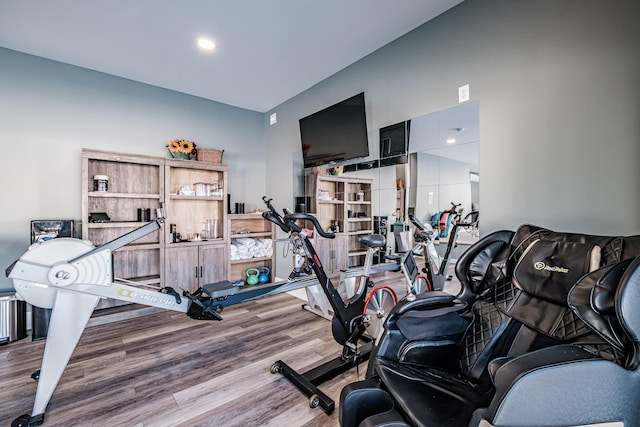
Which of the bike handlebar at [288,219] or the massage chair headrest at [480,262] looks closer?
the massage chair headrest at [480,262]

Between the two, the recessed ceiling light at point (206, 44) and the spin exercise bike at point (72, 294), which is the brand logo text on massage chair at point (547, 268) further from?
the recessed ceiling light at point (206, 44)

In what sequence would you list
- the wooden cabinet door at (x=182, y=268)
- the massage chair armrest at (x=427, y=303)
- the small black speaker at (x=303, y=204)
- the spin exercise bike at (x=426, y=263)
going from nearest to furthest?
the massage chair armrest at (x=427, y=303)
the spin exercise bike at (x=426, y=263)
the wooden cabinet door at (x=182, y=268)
the small black speaker at (x=303, y=204)

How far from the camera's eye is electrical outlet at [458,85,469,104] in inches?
88.7

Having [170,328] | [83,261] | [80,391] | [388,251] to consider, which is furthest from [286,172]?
[80,391]

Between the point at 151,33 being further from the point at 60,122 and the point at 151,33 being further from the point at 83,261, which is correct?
the point at 83,261

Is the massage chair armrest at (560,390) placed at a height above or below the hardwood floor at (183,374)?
above

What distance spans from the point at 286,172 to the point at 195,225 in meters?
1.51

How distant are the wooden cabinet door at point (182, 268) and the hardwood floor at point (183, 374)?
47 centimetres

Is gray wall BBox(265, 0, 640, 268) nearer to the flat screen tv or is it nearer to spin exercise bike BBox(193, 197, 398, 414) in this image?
the flat screen tv

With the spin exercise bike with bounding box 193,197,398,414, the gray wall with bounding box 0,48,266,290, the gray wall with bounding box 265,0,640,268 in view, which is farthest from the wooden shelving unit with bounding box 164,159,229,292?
the gray wall with bounding box 265,0,640,268

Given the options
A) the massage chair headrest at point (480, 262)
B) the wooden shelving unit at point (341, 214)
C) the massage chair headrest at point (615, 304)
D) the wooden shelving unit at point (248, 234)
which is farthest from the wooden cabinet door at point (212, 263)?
the massage chair headrest at point (615, 304)

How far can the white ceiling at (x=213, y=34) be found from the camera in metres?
2.30

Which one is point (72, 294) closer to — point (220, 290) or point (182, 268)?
point (220, 290)

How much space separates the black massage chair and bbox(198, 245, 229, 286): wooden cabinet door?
2993 mm
